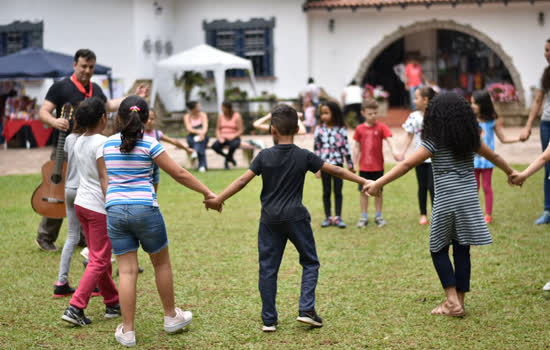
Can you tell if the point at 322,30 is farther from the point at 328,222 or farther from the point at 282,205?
the point at 282,205

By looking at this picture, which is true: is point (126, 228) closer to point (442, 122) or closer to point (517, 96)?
point (442, 122)

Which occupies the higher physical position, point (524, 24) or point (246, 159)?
point (524, 24)

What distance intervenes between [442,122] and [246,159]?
10259 millimetres

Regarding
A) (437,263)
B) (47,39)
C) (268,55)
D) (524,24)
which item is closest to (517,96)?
(524,24)

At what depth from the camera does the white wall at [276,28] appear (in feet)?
73.4

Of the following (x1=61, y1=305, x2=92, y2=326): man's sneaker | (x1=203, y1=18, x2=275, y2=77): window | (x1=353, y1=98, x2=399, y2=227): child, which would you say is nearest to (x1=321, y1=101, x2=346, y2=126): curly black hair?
(x1=353, y1=98, x2=399, y2=227): child

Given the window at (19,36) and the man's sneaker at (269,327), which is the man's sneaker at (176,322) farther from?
the window at (19,36)

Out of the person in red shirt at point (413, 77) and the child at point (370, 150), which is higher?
the person in red shirt at point (413, 77)

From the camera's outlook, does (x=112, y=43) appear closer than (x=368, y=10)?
Yes

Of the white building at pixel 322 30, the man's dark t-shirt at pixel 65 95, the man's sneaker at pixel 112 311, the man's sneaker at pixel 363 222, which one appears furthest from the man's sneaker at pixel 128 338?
the white building at pixel 322 30

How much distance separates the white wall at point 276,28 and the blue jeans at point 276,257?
18.3 meters

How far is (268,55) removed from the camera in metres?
22.6

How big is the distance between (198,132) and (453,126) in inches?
A: 394

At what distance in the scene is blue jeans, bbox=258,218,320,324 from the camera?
4.42m
